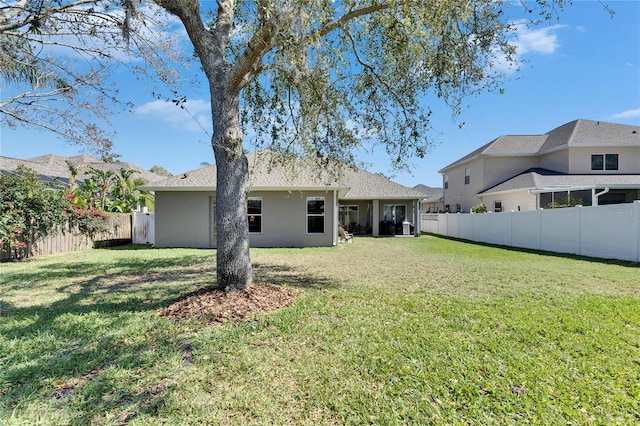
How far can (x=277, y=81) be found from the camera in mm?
7414

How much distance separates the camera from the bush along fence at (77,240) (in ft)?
39.3

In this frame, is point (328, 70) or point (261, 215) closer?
point (328, 70)

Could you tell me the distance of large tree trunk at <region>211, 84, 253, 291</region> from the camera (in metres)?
5.76

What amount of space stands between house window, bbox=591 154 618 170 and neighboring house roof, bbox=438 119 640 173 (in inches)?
30.1

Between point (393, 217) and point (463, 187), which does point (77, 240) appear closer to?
point (393, 217)

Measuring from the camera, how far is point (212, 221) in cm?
1590

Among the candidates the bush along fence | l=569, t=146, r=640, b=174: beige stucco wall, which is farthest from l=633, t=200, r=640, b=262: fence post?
the bush along fence

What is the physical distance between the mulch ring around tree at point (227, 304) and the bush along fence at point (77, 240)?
1003 centimetres

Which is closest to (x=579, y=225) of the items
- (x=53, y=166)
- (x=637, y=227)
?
(x=637, y=227)

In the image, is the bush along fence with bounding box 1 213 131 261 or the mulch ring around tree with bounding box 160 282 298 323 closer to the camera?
the mulch ring around tree with bounding box 160 282 298 323

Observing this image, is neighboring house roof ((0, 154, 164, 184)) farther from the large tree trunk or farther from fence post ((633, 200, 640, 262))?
fence post ((633, 200, 640, 262))

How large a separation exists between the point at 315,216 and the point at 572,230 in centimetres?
1037

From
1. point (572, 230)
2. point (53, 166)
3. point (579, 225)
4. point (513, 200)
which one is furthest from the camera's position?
point (53, 166)

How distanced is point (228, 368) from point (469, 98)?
22.9 ft
